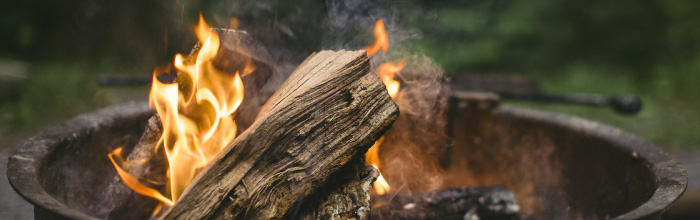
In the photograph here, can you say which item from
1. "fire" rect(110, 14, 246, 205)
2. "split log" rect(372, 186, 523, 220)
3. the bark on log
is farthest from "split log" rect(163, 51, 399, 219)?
"split log" rect(372, 186, 523, 220)

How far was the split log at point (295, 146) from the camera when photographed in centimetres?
127

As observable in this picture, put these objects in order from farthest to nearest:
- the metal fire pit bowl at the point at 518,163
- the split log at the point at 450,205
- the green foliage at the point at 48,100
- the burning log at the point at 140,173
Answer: the green foliage at the point at 48,100
the split log at the point at 450,205
the burning log at the point at 140,173
the metal fire pit bowl at the point at 518,163

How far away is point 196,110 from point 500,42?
412 cm

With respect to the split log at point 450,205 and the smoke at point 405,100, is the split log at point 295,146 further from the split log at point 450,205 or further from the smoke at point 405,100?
the smoke at point 405,100

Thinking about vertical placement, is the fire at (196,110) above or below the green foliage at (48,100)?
below

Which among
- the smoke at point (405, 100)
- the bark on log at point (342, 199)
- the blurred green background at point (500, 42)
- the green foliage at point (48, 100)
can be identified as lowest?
the bark on log at point (342, 199)

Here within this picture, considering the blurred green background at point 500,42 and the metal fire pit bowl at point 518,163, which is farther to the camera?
the blurred green background at point 500,42

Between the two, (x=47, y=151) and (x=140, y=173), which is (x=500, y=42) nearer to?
(x=140, y=173)

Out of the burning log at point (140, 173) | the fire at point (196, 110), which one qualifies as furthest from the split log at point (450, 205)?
the burning log at point (140, 173)

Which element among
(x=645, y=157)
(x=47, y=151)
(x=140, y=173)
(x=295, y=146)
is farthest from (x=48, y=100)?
(x=645, y=157)

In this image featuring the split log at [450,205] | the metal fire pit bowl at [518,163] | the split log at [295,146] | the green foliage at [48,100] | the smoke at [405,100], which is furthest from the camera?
the green foliage at [48,100]

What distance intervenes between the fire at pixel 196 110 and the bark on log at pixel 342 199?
1.25ft

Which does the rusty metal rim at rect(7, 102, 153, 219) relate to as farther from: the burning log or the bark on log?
the bark on log

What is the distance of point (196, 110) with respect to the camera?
168cm
